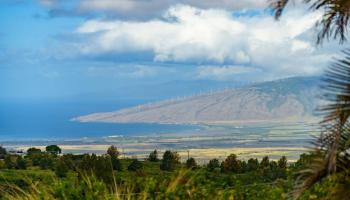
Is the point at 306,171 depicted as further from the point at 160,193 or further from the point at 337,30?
the point at 160,193

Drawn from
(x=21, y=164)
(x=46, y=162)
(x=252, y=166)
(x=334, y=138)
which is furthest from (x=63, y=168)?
(x=21, y=164)

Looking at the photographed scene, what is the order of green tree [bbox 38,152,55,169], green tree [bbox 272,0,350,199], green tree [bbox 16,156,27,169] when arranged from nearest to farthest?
green tree [bbox 272,0,350,199]
green tree [bbox 38,152,55,169]
green tree [bbox 16,156,27,169]

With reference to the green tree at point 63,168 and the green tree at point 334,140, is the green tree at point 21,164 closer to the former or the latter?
the green tree at point 63,168

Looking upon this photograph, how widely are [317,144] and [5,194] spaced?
6613 millimetres

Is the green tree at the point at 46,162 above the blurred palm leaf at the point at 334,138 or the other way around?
above

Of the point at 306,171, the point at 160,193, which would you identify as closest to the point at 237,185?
the point at 160,193

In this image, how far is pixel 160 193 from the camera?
414 inches

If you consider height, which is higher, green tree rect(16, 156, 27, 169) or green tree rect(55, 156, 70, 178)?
green tree rect(16, 156, 27, 169)

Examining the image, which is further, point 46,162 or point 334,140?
point 46,162

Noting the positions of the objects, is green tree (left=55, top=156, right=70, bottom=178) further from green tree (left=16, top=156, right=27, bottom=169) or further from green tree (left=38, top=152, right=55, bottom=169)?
green tree (left=16, top=156, right=27, bottom=169)

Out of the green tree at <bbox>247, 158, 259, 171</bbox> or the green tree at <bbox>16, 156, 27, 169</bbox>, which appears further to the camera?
the green tree at <bbox>16, 156, 27, 169</bbox>

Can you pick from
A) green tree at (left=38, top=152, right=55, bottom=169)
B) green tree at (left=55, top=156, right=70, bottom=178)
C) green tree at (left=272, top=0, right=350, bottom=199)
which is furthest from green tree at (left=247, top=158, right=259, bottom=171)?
green tree at (left=38, top=152, right=55, bottom=169)

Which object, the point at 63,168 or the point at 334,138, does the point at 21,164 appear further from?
the point at 334,138

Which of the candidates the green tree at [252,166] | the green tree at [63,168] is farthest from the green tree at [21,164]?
the green tree at [252,166]
